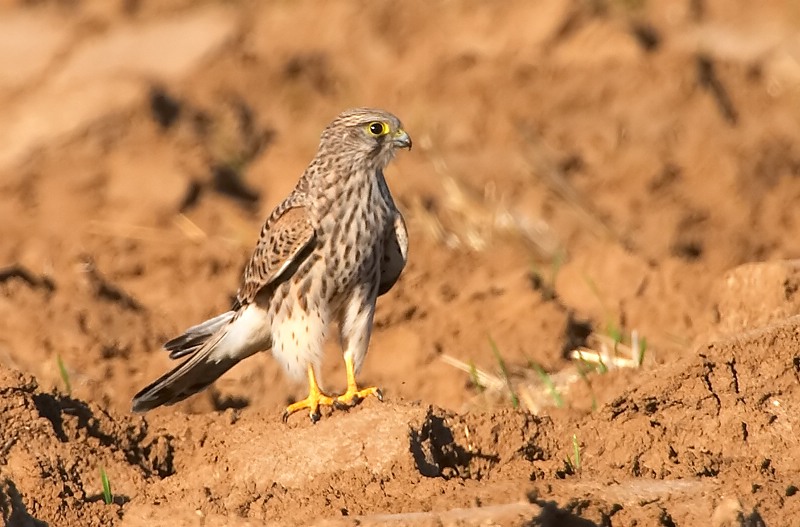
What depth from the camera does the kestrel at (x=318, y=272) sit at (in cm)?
627

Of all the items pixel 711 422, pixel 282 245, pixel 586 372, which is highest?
pixel 282 245

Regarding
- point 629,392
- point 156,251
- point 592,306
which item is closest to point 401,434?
point 629,392

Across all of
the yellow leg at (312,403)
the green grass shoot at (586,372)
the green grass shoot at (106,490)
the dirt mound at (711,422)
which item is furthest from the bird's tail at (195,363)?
the dirt mound at (711,422)

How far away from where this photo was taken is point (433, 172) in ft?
35.1

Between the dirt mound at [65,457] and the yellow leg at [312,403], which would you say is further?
the yellow leg at [312,403]

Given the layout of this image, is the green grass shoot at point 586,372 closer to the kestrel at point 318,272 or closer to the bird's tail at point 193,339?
the kestrel at point 318,272

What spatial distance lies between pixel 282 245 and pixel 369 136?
26.6 inches

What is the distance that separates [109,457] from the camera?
5.33 m

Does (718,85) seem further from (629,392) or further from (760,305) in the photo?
(629,392)

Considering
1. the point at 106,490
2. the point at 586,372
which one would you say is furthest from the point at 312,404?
the point at 586,372

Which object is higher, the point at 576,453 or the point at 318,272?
the point at 318,272

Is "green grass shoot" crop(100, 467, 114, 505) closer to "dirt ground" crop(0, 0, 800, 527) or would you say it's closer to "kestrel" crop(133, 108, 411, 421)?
"dirt ground" crop(0, 0, 800, 527)

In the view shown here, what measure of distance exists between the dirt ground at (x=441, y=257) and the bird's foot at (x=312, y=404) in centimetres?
19

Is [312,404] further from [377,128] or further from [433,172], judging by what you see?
[433,172]
